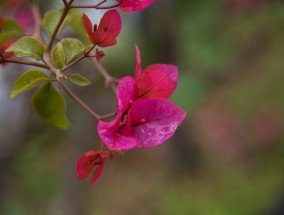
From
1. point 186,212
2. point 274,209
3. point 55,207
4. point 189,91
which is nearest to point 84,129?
point 55,207

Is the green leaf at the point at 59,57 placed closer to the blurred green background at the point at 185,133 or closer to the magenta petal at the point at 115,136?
the magenta petal at the point at 115,136

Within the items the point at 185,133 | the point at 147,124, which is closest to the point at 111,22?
the point at 147,124

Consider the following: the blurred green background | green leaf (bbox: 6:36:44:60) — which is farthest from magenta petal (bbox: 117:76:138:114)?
the blurred green background

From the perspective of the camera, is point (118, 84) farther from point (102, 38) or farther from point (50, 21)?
point (50, 21)

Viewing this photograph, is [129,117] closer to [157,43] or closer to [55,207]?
[157,43]

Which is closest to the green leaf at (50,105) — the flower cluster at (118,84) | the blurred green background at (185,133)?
the flower cluster at (118,84)

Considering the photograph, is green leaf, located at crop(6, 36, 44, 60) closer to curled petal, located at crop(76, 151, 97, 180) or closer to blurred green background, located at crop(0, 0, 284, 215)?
curled petal, located at crop(76, 151, 97, 180)
